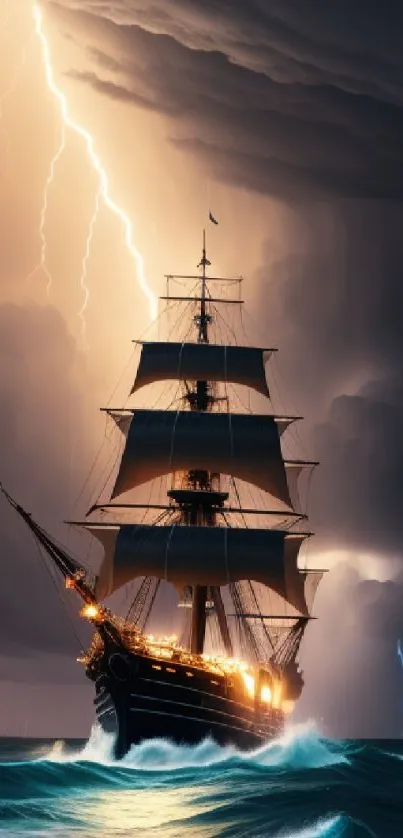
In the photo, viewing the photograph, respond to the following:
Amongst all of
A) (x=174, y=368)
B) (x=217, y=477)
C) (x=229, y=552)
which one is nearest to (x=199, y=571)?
(x=229, y=552)

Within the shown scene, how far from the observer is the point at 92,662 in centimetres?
8900

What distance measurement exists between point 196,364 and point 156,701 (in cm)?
3971

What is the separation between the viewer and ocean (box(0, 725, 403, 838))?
170ft

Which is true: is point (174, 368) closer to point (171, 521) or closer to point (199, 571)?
point (171, 521)

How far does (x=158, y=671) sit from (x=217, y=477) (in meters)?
31.0

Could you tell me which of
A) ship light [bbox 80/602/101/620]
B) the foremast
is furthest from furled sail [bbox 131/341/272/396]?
ship light [bbox 80/602/101/620]

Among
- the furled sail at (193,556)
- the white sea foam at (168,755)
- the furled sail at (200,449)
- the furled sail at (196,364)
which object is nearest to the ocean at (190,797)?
the white sea foam at (168,755)

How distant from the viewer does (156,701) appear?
279ft

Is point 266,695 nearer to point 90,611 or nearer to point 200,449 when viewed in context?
point 200,449

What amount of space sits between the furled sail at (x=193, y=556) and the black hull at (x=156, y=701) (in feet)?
45.7

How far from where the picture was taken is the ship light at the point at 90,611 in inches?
3393

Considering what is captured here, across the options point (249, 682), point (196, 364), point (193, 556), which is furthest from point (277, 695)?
point (196, 364)

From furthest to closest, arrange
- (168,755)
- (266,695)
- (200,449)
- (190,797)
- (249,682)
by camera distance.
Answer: (200,449) → (266,695) → (249,682) → (168,755) → (190,797)

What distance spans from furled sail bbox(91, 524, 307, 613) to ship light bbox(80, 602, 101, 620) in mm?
16601
